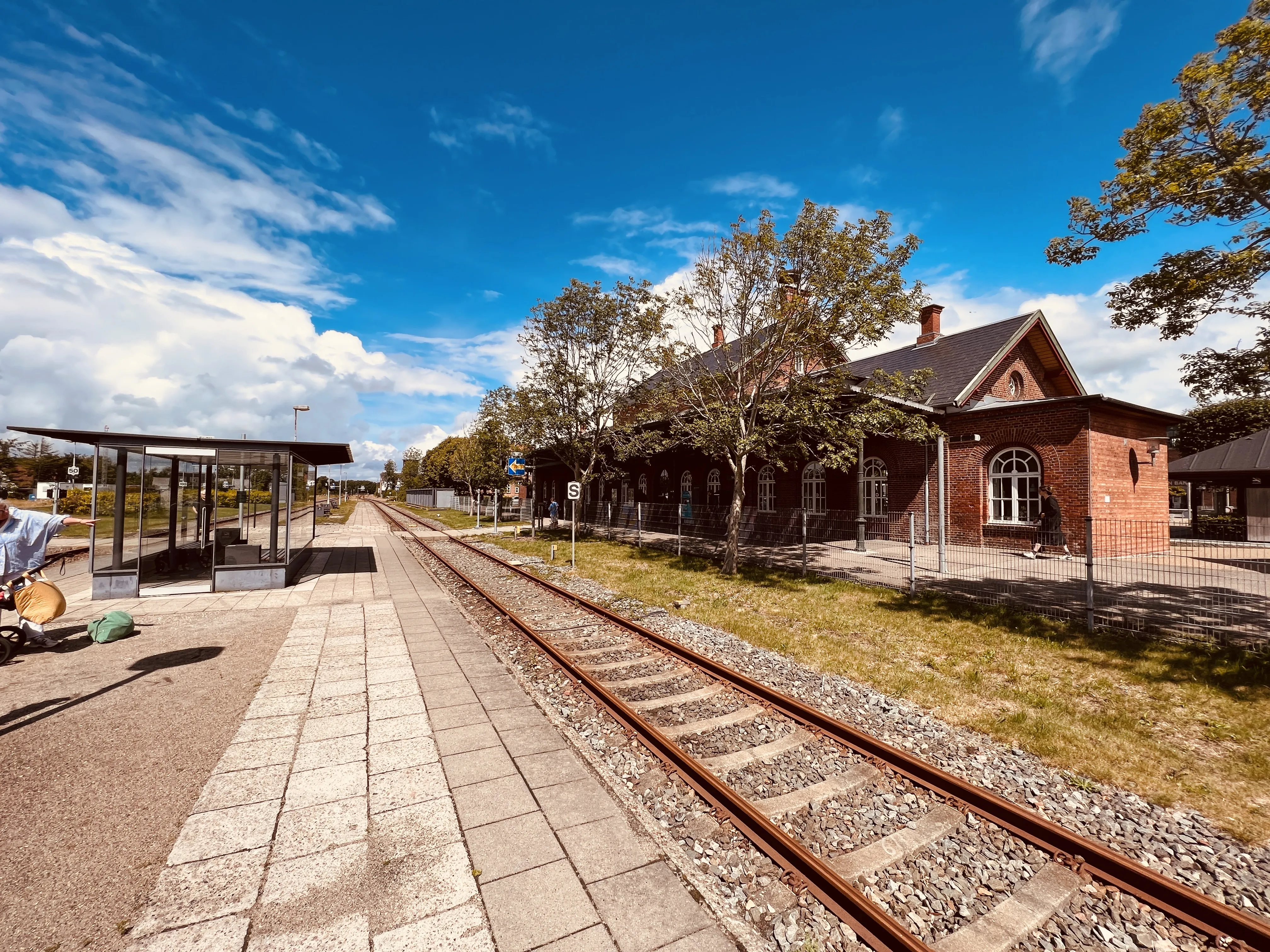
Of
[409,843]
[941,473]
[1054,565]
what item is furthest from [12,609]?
[941,473]

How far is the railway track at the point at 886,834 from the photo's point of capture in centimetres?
283

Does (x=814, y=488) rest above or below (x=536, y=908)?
above

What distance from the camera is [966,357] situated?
2033cm

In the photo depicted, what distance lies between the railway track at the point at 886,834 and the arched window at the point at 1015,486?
15.1 meters

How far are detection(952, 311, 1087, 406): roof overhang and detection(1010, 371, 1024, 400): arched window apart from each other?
1.06 metres

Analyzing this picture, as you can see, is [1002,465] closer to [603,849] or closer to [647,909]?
[603,849]

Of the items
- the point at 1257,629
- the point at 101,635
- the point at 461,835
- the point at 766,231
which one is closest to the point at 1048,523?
the point at 1257,629

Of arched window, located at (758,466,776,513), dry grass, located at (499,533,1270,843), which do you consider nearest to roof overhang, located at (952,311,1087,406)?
arched window, located at (758,466,776,513)

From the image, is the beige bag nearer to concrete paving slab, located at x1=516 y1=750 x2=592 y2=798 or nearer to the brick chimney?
concrete paving slab, located at x1=516 y1=750 x2=592 y2=798

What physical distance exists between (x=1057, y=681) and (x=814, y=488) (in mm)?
15215

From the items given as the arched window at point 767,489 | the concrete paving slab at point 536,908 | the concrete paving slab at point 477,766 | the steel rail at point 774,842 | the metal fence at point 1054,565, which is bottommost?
the concrete paving slab at point 477,766

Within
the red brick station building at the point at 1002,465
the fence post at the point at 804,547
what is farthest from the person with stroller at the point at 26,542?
the red brick station building at the point at 1002,465

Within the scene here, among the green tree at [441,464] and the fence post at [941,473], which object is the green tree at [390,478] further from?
the fence post at [941,473]

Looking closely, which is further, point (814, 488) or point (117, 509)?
point (814, 488)
